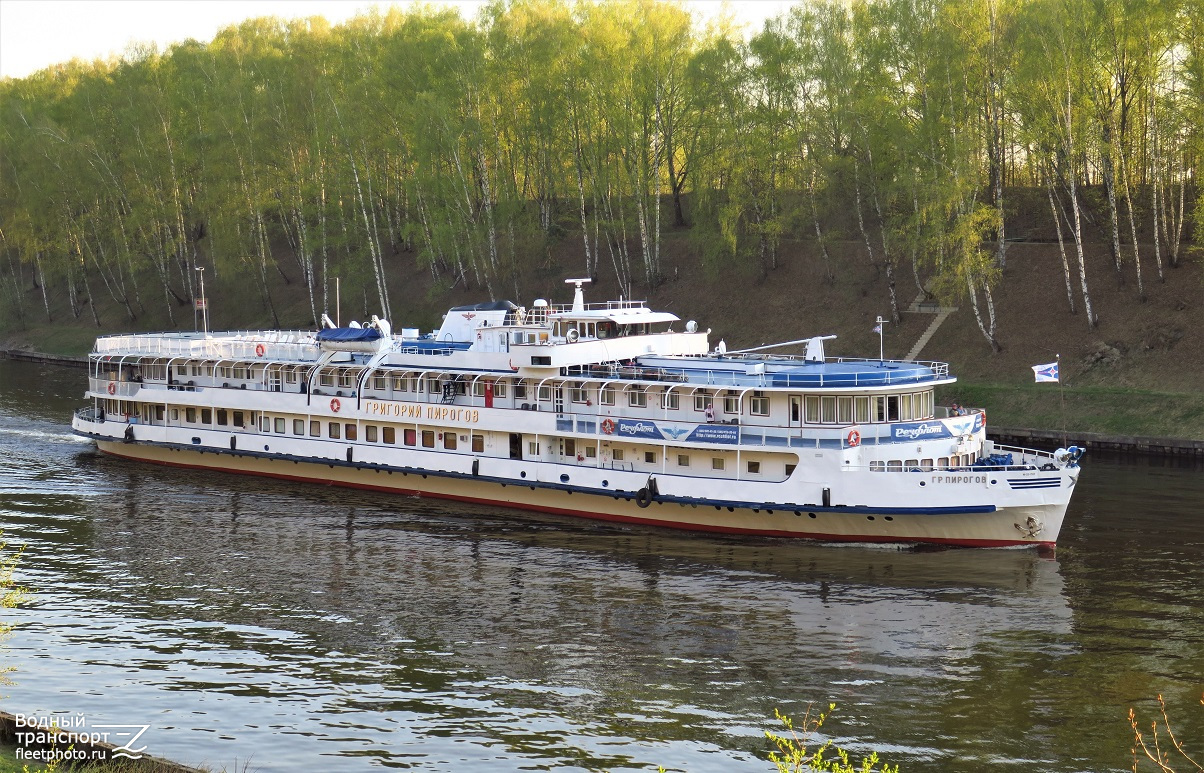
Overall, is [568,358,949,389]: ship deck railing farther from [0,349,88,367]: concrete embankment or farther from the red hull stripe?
[0,349,88,367]: concrete embankment

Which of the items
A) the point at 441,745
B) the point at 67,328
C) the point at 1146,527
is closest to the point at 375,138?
the point at 67,328

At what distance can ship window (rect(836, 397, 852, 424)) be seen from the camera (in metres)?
36.6

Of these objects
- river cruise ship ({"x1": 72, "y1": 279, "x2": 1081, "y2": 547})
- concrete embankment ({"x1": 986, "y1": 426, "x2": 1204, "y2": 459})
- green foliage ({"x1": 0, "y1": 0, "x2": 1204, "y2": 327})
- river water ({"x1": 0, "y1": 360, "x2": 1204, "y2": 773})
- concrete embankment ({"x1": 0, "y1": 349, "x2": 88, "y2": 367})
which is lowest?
river water ({"x1": 0, "y1": 360, "x2": 1204, "y2": 773})

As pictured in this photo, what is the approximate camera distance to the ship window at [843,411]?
36.6m

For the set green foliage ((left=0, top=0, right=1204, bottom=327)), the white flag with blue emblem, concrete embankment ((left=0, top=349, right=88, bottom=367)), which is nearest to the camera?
the white flag with blue emblem

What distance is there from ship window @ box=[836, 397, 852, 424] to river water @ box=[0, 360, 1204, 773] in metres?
4.21

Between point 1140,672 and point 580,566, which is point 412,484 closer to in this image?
point 580,566

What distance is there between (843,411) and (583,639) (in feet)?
44.6

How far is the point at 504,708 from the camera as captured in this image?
2323 centimetres

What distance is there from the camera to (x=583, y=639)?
2736cm

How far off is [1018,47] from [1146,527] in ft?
101

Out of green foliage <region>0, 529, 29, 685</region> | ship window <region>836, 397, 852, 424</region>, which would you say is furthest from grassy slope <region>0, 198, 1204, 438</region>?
green foliage <region>0, 529, 29, 685</region>

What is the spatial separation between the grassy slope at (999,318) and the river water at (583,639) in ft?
42.4

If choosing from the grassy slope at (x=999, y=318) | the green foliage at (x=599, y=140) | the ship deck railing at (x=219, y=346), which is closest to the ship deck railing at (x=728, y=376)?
the ship deck railing at (x=219, y=346)
